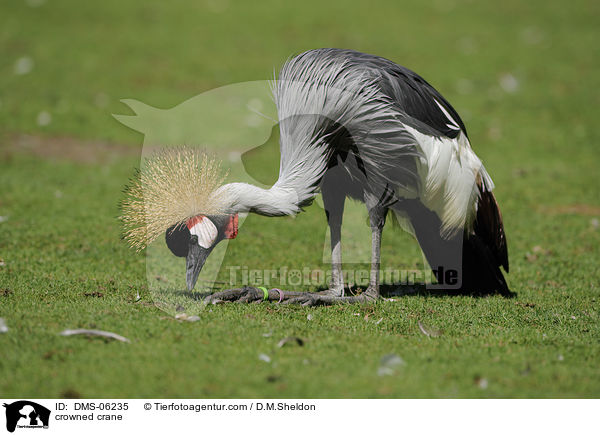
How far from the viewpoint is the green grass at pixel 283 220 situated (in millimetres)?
3666

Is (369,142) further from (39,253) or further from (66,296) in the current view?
(39,253)

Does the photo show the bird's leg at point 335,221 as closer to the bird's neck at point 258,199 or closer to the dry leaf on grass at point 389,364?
the bird's neck at point 258,199

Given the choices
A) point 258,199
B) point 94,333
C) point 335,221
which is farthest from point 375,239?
point 94,333

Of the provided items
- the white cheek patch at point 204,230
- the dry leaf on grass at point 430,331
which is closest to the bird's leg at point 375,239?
the dry leaf on grass at point 430,331

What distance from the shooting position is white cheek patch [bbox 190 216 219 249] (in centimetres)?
456

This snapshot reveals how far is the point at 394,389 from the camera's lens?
350cm

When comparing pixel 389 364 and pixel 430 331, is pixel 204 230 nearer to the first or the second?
pixel 389 364

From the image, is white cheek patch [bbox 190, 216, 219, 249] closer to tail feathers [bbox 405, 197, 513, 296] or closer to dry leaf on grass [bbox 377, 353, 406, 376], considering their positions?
dry leaf on grass [bbox 377, 353, 406, 376]

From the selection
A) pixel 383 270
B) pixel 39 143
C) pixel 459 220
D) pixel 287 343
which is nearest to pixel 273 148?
pixel 39 143

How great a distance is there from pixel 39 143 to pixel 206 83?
407cm

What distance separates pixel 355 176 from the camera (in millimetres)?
5141

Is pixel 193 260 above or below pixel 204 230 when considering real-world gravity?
below
